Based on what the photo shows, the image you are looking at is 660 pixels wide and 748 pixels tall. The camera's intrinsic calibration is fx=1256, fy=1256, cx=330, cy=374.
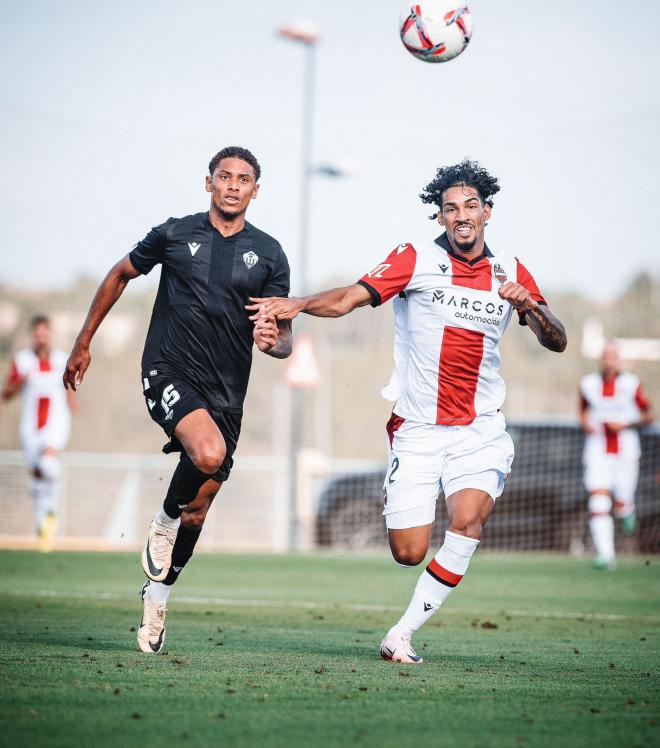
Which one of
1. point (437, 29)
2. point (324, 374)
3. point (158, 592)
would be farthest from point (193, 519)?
point (324, 374)

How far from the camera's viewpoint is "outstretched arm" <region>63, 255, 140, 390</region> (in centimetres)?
730

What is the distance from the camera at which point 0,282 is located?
28.8 metres

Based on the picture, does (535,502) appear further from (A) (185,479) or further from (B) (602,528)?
(A) (185,479)

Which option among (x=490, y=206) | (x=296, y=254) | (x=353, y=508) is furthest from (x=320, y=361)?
(x=490, y=206)

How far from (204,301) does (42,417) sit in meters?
10.4

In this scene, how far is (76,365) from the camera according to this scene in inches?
289

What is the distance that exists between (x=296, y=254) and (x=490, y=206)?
15418 millimetres

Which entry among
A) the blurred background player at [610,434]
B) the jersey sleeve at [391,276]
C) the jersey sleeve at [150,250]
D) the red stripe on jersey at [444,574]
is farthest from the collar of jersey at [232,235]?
the blurred background player at [610,434]

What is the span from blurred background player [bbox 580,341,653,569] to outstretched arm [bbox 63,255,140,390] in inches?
381

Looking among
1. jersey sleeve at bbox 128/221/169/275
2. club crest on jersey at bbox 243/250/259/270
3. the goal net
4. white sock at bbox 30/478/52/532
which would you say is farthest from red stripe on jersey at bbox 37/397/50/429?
club crest on jersey at bbox 243/250/259/270

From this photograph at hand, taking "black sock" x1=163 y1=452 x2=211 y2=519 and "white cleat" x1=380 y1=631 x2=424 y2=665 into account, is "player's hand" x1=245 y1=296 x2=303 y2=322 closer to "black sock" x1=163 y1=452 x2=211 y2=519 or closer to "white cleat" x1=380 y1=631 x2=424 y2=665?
"black sock" x1=163 y1=452 x2=211 y2=519

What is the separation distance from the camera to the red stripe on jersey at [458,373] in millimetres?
7223

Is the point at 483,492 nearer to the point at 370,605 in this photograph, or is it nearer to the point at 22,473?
the point at 370,605

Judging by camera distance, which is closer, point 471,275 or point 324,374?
point 471,275
